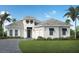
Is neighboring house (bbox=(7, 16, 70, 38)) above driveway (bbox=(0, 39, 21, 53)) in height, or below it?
above

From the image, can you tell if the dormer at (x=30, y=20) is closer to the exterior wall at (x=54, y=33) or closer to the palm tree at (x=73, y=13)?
the exterior wall at (x=54, y=33)

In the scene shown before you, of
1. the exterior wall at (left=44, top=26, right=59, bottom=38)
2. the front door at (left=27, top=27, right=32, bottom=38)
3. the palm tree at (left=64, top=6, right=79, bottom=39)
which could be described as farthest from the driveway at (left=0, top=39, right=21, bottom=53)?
the palm tree at (left=64, top=6, right=79, bottom=39)

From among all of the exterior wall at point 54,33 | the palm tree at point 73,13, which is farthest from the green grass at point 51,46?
the palm tree at point 73,13

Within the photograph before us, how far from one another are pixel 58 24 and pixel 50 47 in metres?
0.45

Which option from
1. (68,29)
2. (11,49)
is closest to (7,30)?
(11,49)

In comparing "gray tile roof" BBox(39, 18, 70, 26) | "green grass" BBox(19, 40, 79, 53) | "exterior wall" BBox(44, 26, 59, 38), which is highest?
"gray tile roof" BBox(39, 18, 70, 26)

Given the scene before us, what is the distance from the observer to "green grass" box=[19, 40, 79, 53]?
12.6 meters

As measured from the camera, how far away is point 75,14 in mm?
12602

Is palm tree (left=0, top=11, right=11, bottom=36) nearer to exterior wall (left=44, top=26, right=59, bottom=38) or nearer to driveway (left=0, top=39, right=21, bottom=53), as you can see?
driveway (left=0, top=39, right=21, bottom=53)

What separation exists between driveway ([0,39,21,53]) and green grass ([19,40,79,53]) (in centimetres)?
11

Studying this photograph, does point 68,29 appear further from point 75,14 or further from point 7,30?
point 7,30
